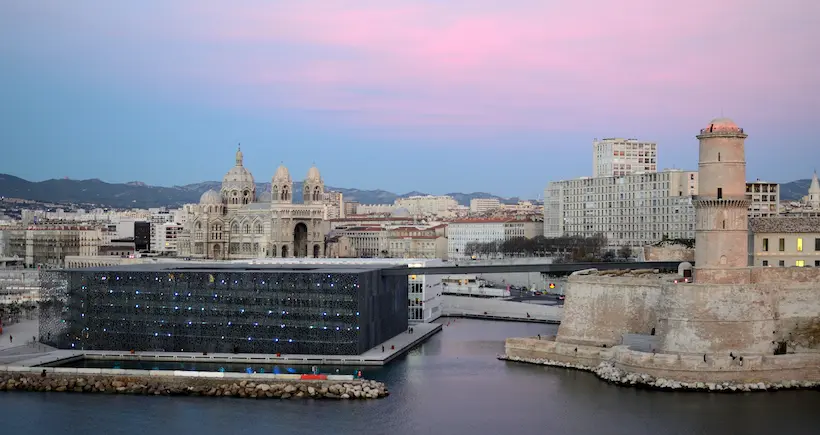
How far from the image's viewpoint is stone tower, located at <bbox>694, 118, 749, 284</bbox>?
3759 centimetres

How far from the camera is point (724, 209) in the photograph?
1480 inches

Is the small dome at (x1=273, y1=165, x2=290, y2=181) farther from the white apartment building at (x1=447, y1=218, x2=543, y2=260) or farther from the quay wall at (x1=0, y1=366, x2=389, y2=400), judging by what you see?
the quay wall at (x1=0, y1=366, x2=389, y2=400)

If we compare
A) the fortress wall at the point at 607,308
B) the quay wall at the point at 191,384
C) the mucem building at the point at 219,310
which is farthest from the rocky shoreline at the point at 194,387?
the fortress wall at the point at 607,308

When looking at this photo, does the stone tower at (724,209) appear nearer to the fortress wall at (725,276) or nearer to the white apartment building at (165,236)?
the fortress wall at (725,276)

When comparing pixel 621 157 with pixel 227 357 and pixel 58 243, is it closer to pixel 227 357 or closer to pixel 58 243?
pixel 58 243

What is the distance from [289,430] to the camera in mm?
32438

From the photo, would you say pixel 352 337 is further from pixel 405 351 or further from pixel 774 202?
pixel 774 202

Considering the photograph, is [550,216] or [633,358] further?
[550,216]

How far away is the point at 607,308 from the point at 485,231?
73.1m

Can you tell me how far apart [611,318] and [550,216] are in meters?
68.1

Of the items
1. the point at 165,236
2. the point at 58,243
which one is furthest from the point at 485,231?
the point at 58,243

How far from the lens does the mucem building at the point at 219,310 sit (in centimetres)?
4338

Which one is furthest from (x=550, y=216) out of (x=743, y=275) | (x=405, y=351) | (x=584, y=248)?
(x=743, y=275)

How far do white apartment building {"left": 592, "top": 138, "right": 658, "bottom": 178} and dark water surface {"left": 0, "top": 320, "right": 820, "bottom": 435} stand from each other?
80.5 metres
